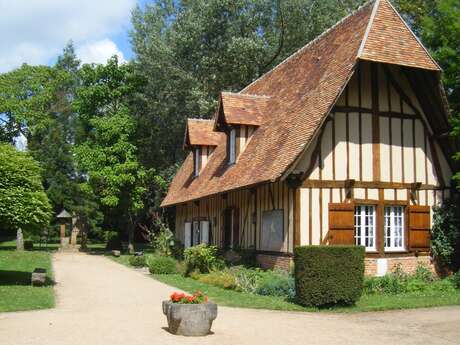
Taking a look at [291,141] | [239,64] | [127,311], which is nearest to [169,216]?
[239,64]

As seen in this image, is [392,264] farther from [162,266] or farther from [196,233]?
[196,233]

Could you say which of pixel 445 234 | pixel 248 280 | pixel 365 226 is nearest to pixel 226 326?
pixel 248 280

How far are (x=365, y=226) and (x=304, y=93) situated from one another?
4816 mm

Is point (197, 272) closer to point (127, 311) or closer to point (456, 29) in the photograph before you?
point (127, 311)

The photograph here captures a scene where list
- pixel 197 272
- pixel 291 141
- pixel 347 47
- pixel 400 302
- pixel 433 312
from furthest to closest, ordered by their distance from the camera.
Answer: pixel 197 272
pixel 347 47
pixel 291 141
pixel 400 302
pixel 433 312

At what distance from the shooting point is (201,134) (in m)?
25.7

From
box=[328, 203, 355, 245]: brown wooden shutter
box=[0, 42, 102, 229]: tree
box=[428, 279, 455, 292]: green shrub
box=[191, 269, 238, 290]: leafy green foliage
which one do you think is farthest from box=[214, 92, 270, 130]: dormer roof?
box=[0, 42, 102, 229]: tree

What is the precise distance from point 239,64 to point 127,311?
22.8 meters

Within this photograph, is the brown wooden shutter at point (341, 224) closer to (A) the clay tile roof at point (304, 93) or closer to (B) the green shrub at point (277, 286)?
(B) the green shrub at point (277, 286)

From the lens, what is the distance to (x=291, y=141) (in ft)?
51.9

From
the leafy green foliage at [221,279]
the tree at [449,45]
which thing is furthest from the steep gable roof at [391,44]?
the leafy green foliage at [221,279]

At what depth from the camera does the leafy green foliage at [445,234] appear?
16.7 m

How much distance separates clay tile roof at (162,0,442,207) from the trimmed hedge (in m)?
3.21

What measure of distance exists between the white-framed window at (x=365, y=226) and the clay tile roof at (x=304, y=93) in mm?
2967
